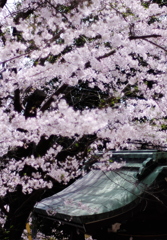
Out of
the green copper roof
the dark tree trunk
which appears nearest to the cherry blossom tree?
the dark tree trunk

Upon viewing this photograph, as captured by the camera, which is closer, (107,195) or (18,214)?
(18,214)

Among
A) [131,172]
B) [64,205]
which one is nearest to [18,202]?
[64,205]

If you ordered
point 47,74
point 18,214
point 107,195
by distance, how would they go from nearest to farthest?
point 47,74 → point 18,214 → point 107,195

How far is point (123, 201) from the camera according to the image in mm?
4211

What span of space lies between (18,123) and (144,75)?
4.12 meters

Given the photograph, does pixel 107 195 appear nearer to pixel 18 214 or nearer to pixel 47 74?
pixel 18 214

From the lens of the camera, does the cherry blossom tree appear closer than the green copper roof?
Yes

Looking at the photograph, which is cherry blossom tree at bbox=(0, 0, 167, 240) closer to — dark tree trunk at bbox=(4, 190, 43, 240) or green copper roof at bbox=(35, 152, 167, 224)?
dark tree trunk at bbox=(4, 190, 43, 240)

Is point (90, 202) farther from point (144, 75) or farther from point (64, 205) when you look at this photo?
point (144, 75)

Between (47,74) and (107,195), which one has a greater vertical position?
(47,74)

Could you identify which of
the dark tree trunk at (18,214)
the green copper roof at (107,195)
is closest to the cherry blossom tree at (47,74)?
the dark tree trunk at (18,214)

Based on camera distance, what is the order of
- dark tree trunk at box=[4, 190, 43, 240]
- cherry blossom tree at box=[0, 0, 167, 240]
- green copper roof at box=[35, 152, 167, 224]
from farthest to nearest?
green copper roof at box=[35, 152, 167, 224]
dark tree trunk at box=[4, 190, 43, 240]
cherry blossom tree at box=[0, 0, 167, 240]

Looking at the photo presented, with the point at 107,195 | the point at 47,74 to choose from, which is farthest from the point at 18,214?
the point at 47,74

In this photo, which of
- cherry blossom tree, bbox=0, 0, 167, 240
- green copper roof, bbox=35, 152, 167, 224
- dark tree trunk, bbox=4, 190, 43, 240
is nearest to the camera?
cherry blossom tree, bbox=0, 0, 167, 240
